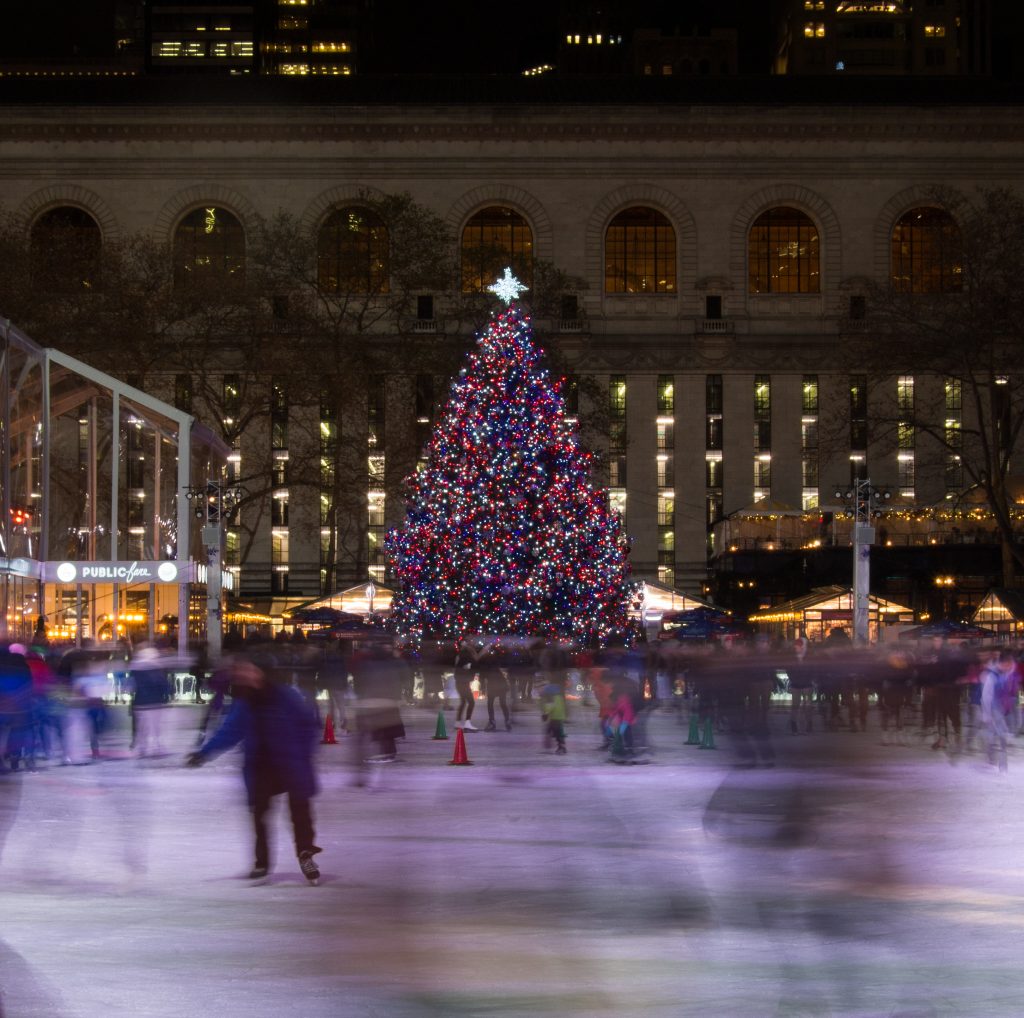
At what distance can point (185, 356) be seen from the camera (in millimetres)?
66125

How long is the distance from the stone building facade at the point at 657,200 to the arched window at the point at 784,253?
10cm

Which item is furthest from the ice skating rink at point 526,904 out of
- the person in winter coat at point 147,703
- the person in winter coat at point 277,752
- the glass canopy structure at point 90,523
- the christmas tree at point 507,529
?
the christmas tree at point 507,529

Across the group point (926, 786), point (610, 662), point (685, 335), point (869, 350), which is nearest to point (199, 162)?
point (685, 335)

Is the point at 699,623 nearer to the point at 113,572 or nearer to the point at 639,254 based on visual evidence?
the point at 113,572

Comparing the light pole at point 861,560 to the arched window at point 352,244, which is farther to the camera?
the arched window at point 352,244

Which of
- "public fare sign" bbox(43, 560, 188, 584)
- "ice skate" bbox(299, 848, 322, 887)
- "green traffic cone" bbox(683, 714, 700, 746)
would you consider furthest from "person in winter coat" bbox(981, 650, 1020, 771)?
"public fare sign" bbox(43, 560, 188, 584)

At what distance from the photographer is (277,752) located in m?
13.8

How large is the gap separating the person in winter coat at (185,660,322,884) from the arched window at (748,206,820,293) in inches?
3054

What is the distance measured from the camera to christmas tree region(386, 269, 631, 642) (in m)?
47.7

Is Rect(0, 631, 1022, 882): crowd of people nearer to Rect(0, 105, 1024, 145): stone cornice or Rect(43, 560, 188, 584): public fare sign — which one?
Rect(43, 560, 188, 584): public fare sign

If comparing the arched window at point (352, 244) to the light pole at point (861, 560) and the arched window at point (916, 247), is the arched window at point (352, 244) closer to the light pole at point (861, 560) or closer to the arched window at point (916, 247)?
the arched window at point (916, 247)

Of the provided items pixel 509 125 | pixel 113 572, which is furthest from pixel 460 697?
pixel 509 125

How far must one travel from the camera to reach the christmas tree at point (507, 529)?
47.7 m

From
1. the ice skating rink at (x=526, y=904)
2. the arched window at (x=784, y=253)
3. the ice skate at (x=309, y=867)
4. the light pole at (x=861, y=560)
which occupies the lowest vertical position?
the ice skating rink at (x=526, y=904)
